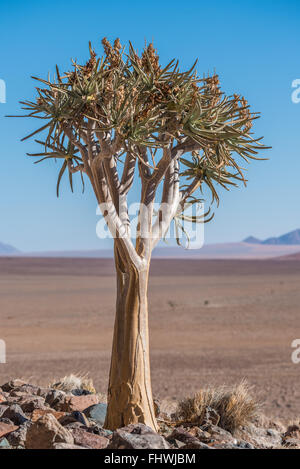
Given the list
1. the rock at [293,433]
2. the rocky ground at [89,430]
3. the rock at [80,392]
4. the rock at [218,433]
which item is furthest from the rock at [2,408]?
the rock at [293,433]

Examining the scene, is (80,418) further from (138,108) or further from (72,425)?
(138,108)

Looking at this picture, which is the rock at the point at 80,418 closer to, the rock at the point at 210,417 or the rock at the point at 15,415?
the rock at the point at 15,415

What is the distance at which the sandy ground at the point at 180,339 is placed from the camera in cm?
1800

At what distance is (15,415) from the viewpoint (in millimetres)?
7805

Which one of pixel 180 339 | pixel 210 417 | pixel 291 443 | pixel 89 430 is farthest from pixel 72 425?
pixel 180 339

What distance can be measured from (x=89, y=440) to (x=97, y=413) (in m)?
1.93

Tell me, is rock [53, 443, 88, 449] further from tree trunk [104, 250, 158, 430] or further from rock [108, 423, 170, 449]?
tree trunk [104, 250, 158, 430]

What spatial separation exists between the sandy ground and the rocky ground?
5401 mm

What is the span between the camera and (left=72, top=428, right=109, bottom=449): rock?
6.50 meters

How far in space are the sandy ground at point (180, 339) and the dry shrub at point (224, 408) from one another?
201 inches

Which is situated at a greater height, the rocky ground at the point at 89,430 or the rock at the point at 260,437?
the rocky ground at the point at 89,430

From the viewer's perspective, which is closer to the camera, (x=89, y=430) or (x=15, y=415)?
(x=89, y=430)

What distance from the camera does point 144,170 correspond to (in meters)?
8.30
